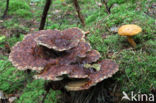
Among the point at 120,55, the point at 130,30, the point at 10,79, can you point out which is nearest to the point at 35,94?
the point at 10,79

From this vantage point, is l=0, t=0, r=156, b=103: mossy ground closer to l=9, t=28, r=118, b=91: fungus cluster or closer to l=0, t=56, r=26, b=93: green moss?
l=0, t=56, r=26, b=93: green moss

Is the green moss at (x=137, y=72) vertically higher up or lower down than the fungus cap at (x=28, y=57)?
lower down

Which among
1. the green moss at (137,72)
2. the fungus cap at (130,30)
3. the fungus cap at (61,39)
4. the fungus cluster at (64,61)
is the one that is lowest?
the green moss at (137,72)

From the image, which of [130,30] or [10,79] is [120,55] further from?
[10,79]

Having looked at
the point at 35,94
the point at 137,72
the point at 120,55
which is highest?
the point at 120,55

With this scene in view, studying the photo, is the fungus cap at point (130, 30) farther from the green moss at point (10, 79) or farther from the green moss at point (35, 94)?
the green moss at point (10, 79)

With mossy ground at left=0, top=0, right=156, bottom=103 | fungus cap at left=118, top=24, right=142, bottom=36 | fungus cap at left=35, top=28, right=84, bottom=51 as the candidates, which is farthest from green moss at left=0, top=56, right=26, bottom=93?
fungus cap at left=118, top=24, right=142, bottom=36

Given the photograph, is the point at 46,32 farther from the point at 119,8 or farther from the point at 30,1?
the point at 30,1

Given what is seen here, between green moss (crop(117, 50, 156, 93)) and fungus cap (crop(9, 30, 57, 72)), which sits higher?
fungus cap (crop(9, 30, 57, 72))

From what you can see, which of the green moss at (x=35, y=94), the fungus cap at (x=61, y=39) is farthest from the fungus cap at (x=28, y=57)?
the green moss at (x=35, y=94)
